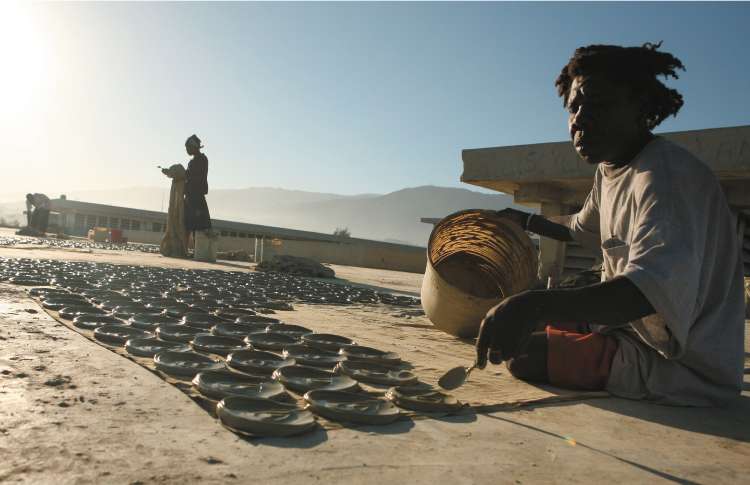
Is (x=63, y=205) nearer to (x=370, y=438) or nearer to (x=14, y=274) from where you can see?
(x=14, y=274)

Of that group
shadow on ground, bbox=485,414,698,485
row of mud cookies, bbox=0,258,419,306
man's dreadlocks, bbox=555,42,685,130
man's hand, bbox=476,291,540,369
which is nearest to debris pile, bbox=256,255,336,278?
row of mud cookies, bbox=0,258,419,306

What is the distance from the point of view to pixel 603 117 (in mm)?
2227

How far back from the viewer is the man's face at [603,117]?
2217 mm

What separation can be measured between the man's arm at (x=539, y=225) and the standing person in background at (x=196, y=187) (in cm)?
954

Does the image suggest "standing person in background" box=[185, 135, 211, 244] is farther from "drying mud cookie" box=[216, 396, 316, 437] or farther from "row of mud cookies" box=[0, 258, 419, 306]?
"drying mud cookie" box=[216, 396, 316, 437]

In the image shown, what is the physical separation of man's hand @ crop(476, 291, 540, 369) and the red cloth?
0.69 meters

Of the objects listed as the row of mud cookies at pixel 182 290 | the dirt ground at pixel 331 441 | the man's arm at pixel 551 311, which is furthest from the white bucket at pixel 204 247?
the man's arm at pixel 551 311

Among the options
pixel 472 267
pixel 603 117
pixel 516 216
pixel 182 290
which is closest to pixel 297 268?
pixel 182 290

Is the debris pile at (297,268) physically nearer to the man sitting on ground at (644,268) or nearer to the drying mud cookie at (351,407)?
the man sitting on ground at (644,268)

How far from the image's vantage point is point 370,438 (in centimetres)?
158

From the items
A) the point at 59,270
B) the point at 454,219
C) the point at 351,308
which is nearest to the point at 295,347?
the point at 454,219

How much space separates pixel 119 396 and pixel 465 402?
1110 mm

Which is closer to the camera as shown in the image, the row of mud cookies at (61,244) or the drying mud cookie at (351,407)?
the drying mud cookie at (351,407)

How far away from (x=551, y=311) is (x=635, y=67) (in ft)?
3.55
